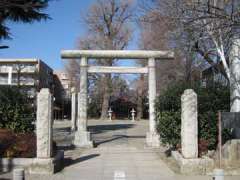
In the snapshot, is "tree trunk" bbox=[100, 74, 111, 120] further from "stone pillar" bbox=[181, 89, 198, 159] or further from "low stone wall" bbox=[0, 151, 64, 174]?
"stone pillar" bbox=[181, 89, 198, 159]

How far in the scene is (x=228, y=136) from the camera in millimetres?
15367

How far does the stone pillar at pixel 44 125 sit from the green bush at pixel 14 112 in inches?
103

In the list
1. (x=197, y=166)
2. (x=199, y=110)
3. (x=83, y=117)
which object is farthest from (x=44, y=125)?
(x=83, y=117)

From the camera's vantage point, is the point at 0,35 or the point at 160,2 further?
the point at 0,35

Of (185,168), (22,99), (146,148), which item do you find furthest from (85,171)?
(146,148)

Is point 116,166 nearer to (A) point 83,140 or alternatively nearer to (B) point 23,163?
(B) point 23,163

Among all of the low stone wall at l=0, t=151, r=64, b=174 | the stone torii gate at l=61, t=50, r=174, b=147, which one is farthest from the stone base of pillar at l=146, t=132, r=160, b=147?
the low stone wall at l=0, t=151, r=64, b=174

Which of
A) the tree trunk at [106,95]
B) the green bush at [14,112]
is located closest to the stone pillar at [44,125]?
the green bush at [14,112]

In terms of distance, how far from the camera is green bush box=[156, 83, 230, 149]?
1489 centimetres

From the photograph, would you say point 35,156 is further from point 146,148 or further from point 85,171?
point 146,148

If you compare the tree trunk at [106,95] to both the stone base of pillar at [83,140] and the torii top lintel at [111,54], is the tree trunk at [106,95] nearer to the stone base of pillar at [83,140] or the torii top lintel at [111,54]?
the torii top lintel at [111,54]

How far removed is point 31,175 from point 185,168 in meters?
4.52

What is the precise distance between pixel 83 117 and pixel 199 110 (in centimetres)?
806

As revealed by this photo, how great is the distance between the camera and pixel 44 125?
13.6 meters
